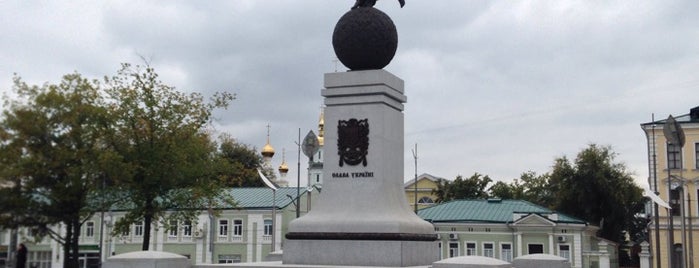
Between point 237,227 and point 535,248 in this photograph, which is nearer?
point 535,248

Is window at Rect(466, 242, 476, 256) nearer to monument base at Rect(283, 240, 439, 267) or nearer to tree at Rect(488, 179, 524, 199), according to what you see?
tree at Rect(488, 179, 524, 199)

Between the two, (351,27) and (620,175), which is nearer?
(351,27)

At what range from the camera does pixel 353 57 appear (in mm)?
17016

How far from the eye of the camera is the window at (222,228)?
47.8m

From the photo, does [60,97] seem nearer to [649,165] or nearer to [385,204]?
[385,204]

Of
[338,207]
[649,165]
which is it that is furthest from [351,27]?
[649,165]

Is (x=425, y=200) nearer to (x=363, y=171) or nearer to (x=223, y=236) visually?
(x=223, y=236)

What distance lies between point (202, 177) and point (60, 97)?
670cm

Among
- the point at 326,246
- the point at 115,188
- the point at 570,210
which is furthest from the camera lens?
the point at 570,210

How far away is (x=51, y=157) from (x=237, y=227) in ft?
69.2

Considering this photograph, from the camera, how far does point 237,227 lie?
157ft

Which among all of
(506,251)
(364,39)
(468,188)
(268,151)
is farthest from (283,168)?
(364,39)

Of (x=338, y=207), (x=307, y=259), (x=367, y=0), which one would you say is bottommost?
(x=307, y=259)

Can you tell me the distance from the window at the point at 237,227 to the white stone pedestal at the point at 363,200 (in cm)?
3157
